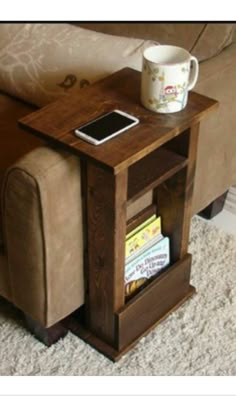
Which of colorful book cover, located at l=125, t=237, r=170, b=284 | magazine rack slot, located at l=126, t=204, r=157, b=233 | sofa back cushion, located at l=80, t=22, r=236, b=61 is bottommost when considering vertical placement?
colorful book cover, located at l=125, t=237, r=170, b=284

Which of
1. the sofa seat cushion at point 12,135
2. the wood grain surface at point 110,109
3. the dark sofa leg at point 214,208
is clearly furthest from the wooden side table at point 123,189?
the dark sofa leg at point 214,208

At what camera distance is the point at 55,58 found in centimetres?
177

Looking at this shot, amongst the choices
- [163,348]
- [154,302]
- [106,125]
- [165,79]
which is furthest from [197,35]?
[163,348]

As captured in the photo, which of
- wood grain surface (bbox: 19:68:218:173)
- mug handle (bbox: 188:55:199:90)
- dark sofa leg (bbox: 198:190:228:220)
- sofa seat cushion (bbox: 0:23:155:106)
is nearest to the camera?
wood grain surface (bbox: 19:68:218:173)

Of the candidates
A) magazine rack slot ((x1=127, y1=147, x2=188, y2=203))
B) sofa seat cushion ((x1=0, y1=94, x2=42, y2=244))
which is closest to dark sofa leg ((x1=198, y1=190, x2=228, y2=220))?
magazine rack slot ((x1=127, y1=147, x2=188, y2=203))

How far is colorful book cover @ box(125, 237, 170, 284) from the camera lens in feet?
5.66

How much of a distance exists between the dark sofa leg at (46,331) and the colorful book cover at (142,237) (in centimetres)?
25

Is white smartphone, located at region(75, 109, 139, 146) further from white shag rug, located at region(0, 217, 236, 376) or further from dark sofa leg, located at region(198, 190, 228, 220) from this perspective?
dark sofa leg, located at region(198, 190, 228, 220)

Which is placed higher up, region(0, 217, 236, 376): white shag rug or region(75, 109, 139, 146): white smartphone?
region(75, 109, 139, 146): white smartphone

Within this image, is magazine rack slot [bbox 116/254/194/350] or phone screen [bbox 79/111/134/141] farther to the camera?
magazine rack slot [bbox 116/254/194/350]

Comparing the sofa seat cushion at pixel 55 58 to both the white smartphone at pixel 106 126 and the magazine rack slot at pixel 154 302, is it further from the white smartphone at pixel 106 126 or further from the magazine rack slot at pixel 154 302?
the magazine rack slot at pixel 154 302

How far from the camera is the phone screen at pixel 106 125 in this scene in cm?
144

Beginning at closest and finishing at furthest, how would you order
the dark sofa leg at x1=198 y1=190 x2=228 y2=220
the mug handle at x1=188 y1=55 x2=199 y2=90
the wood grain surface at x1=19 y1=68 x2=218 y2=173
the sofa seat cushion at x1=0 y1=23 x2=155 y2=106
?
the wood grain surface at x1=19 y1=68 x2=218 y2=173
the mug handle at x1=188 y1=55 x2=199 y2=90
the sofa seat cushion at x1=0 y1=23 x2=155 y2=106
the dark sofa leg at x1=198 y1=190 x2=228 y2=220
